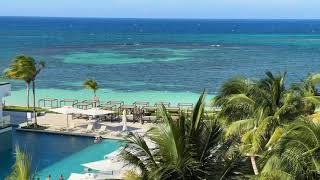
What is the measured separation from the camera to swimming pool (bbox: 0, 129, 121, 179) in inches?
870

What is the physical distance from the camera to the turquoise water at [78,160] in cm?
2153

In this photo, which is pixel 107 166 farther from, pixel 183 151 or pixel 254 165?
pixel 183 151

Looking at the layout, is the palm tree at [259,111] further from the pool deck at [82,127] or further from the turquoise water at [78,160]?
the pool deck at [82,127]

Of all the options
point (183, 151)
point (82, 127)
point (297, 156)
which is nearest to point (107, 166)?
point (183, 151)

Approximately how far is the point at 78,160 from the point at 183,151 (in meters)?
14.9

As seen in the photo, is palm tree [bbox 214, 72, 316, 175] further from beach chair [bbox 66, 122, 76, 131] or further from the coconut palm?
beach chair [bbox 66, 122, 76, 131]

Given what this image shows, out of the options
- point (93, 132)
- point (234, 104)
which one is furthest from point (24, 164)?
point (93, 132)

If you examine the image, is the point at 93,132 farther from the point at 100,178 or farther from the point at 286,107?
the point at 286,107

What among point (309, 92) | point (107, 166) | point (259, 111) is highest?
point (309, 92)

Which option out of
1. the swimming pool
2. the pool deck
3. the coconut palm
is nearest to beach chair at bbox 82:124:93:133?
the pool deck

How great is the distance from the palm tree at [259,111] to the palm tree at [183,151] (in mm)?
2581

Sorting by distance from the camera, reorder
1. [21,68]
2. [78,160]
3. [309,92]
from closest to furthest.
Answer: [309,92], [78,160], [21,68]

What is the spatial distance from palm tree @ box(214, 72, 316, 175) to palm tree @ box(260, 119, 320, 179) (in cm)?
236

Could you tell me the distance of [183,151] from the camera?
9383 millimetres
